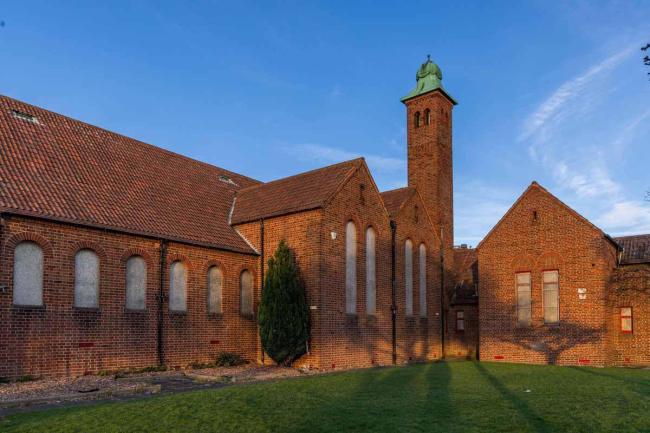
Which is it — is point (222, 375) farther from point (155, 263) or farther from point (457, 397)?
point (457, 397)

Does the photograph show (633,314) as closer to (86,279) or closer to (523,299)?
(523,299)

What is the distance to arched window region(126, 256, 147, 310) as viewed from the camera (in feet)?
61.3

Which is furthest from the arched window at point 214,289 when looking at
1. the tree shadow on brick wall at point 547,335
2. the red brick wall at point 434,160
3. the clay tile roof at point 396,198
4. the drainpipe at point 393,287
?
the red brick wall at point 434,160

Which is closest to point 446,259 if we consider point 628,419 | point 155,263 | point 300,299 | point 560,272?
point 560,272

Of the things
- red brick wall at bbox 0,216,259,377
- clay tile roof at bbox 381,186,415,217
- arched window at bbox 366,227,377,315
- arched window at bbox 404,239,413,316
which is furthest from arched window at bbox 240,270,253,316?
arched window at bbox 404,239,413,316

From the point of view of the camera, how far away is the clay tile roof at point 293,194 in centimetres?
2233

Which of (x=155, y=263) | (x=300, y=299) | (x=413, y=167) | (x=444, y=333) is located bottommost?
(x=444, y=333)

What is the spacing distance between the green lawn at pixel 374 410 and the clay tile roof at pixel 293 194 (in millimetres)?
8483

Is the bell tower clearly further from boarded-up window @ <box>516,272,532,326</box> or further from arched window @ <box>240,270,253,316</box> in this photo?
arched window @ <box>240,270,253,316</box>

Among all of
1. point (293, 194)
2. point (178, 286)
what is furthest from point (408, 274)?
point (178, 286)

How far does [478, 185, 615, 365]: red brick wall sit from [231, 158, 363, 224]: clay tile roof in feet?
27.3

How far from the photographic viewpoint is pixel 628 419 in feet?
31.9

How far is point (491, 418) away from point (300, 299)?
38.4ft

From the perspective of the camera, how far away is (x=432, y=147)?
105 ft
